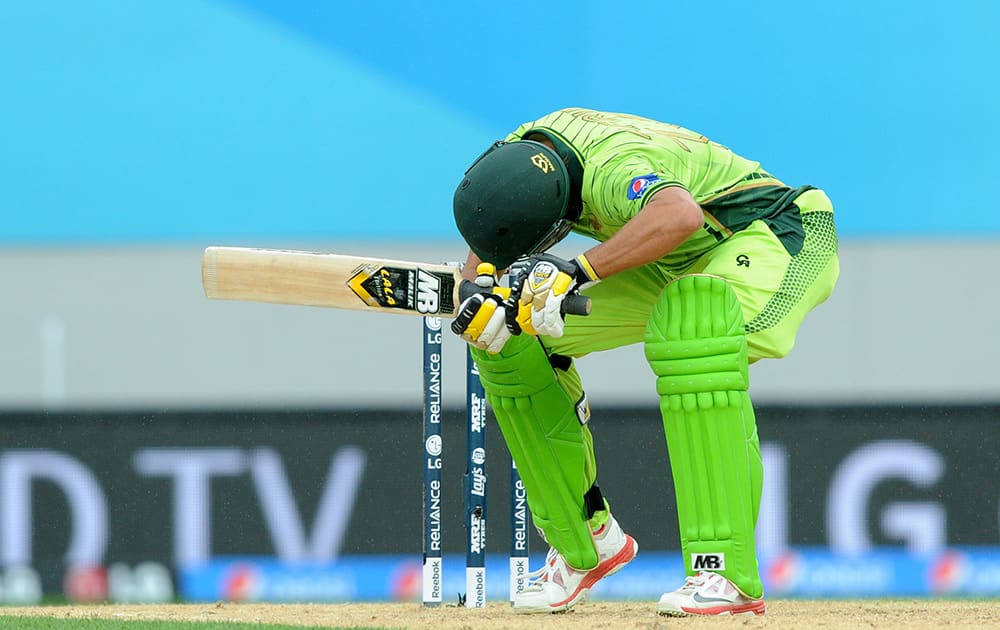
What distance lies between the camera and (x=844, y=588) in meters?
7.03

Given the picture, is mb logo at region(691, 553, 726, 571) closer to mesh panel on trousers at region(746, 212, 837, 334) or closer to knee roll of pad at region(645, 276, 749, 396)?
knee roll of pad at region(645, 276, 749, 396)

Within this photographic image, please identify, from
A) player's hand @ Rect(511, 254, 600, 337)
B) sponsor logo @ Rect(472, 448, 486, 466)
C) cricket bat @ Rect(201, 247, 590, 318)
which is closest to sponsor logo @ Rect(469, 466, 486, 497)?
sponsor logo @ Rect(472, 448, 486, 466)

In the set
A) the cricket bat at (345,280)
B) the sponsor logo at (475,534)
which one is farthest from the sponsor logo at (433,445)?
the cricket bat at (345,280)

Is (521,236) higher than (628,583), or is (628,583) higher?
(521,236)

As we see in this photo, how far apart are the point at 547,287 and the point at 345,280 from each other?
633 mm

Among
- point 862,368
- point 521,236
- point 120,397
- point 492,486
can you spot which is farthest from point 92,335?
point 521,236

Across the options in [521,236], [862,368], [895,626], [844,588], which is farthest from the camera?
[862,368]

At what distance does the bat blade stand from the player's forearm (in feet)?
1.83

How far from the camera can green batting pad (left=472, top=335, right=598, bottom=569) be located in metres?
4.65

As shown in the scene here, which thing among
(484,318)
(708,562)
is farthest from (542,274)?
(708,562)

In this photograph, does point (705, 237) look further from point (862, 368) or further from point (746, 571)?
point (862, 368)

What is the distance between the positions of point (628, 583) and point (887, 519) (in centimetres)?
111

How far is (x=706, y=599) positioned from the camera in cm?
410

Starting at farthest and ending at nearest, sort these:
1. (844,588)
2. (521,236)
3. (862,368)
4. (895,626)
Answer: (862,368) → (844,588) → (521,236) → (895,626)
